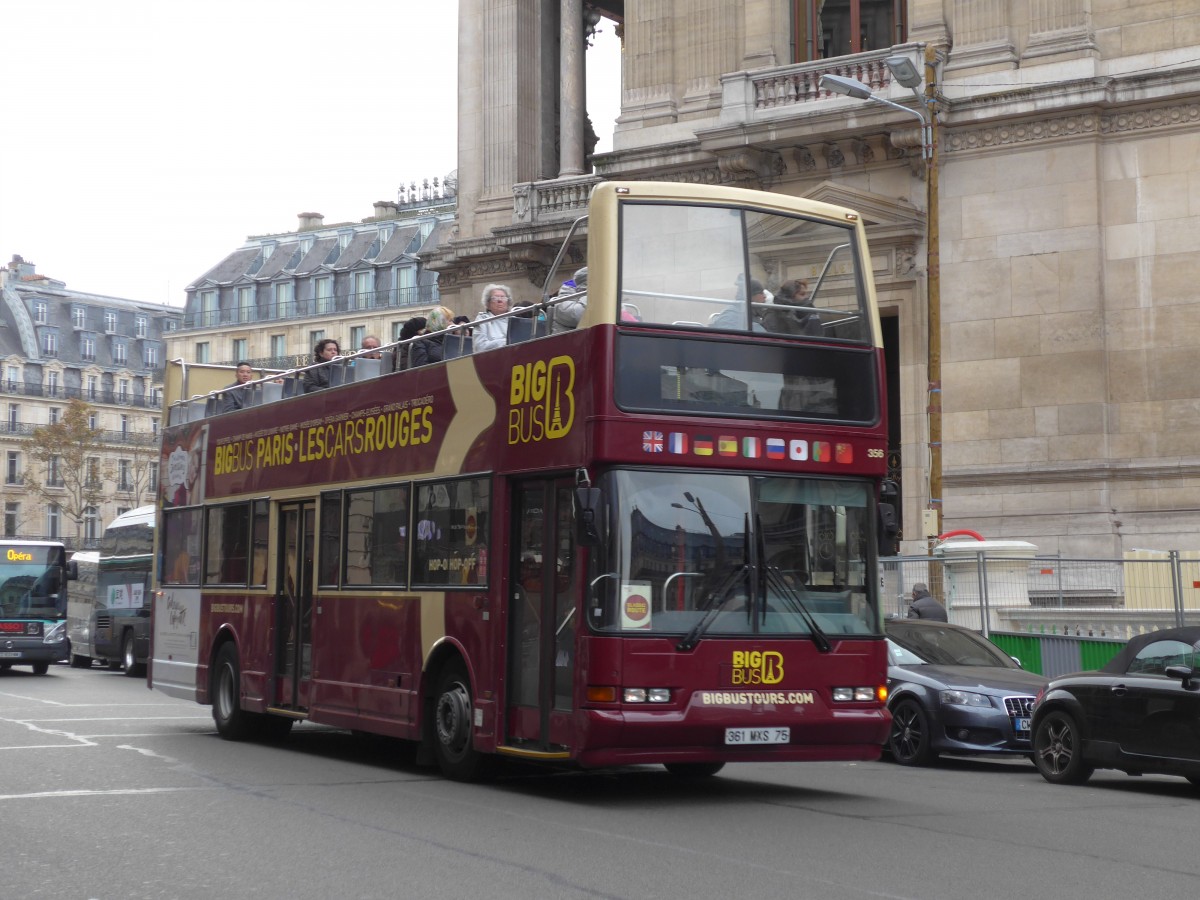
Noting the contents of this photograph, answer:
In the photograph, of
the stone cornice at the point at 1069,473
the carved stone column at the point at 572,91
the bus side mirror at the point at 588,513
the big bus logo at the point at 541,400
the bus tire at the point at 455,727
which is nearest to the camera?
the bus side mirror at the point at 588,513

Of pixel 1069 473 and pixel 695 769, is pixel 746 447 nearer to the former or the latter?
pixel 695 769

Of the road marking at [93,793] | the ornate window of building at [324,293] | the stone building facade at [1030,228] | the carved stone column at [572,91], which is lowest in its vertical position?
the road marking at [93,793]

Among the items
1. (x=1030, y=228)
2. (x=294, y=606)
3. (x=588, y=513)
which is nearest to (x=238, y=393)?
(x=294, y=606)

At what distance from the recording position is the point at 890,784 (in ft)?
44.8

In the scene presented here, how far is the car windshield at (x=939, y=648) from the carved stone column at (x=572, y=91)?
69.6 feet

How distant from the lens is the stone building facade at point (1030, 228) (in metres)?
25.8

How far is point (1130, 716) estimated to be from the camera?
13.1m

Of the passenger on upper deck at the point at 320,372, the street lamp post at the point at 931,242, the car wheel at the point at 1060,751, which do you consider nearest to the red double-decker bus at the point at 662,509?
the passenger on upper deck at the point at 320,372

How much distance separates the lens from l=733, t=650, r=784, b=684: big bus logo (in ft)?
37.1

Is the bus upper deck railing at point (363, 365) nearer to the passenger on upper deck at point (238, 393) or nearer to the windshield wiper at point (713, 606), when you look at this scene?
the passenger on upper deck at point (238, 393)

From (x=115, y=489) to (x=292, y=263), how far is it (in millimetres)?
21110

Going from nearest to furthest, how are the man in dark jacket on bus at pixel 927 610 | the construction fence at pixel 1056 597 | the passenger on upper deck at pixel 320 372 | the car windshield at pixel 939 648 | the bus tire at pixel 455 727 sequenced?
the bus tire at pixel 455 727, the passenger on upper deck at pixel 320 372, the car windshield at pixel 939 648, the man in dark jacket on bus at pixel 927 610, the construction fence at pixel 1056 597

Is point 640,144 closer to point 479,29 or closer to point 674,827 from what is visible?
point 479,29

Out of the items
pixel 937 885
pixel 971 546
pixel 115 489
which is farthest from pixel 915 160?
pixel 115 489
